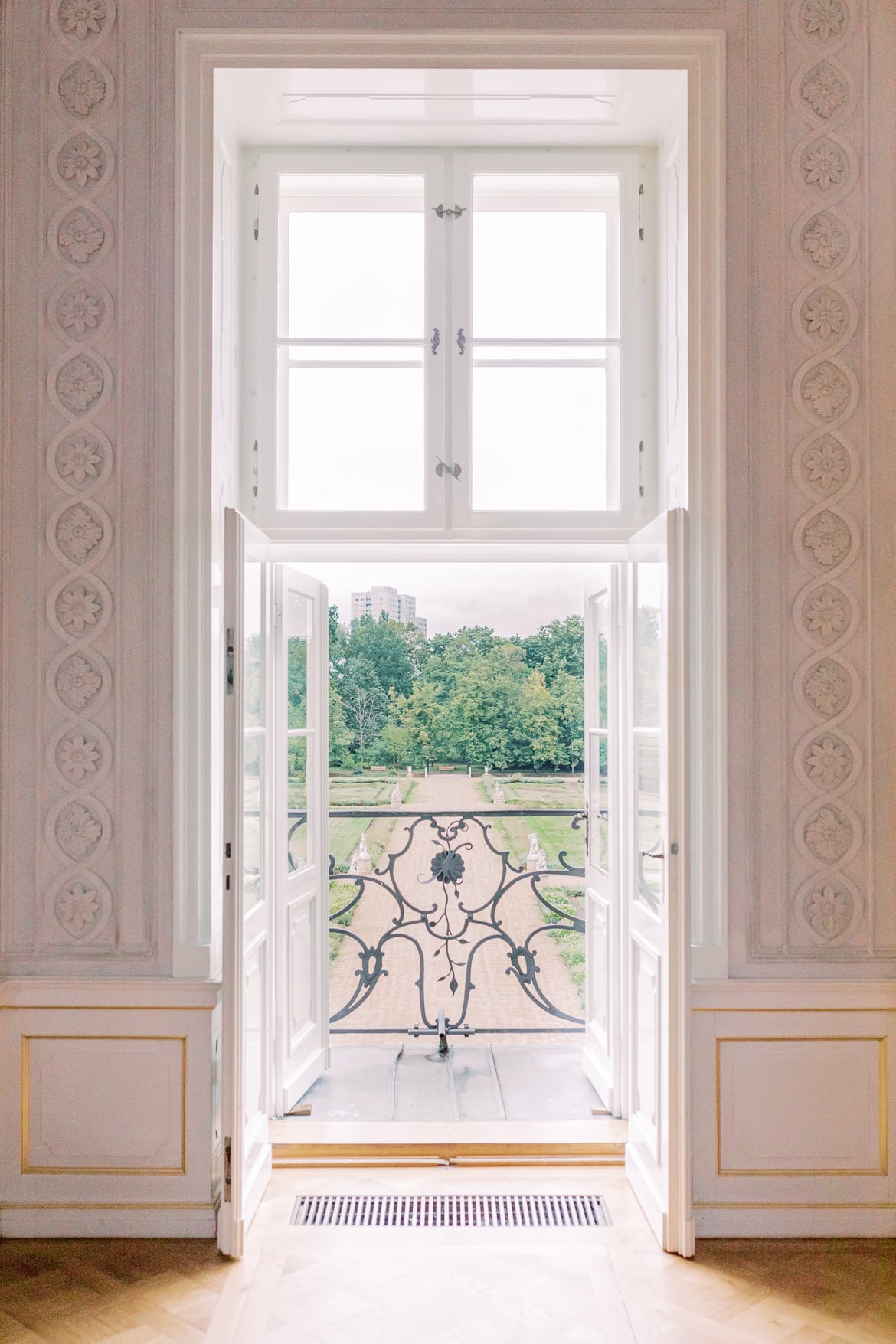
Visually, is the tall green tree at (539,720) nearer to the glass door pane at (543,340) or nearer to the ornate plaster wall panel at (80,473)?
the glass door pane at (543,340)

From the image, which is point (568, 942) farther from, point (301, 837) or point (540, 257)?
point (540, 257)

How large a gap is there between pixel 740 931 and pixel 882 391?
1.62 meters

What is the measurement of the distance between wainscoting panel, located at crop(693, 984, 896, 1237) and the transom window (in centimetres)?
159

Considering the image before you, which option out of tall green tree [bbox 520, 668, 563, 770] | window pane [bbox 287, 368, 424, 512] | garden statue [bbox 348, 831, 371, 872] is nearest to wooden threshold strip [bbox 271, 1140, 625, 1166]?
garden statue [bbox 348, 831, 371, 872]

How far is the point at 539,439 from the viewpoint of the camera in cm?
308

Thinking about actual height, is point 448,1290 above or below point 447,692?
below

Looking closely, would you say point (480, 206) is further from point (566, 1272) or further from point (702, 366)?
point (566, 1272)

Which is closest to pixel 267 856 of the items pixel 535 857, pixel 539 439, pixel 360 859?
pixel 539 439

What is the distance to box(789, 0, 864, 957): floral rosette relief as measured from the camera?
261cm

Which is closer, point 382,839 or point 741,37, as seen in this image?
point 741,37

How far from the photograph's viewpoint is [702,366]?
2648 millimetres

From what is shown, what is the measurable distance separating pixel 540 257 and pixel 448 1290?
123 inches

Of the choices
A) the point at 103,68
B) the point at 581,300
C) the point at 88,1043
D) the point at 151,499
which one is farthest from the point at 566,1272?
the point at 103,68

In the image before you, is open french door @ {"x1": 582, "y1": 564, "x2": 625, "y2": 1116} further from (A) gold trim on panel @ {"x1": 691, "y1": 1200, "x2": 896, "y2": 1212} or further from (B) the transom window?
(A) gold trim on panel @ {"x1": 691, "y1": 1200, "x2": 896, "y2": 1212}
